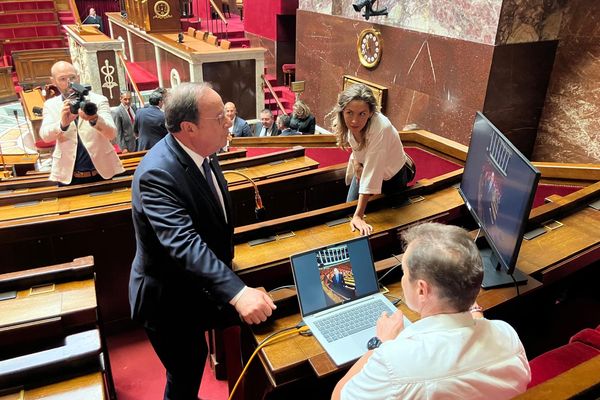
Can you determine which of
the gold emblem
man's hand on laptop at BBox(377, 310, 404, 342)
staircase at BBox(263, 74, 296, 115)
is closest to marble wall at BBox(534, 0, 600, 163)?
man's hand on laptop at BBox(377, 310, 404, 342)

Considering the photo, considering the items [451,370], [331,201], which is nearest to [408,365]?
[451,370]

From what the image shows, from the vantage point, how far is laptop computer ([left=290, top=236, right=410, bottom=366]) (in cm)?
154

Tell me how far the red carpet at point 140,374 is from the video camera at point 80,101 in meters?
1.40

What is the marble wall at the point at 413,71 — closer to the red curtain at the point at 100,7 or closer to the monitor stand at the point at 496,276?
the monitor stand at the point at 496,276

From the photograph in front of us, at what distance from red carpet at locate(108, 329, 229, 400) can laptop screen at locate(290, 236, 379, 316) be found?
98cm

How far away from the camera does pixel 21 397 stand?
1.45 metres

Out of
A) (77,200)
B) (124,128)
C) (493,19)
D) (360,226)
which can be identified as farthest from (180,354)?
(124,128)

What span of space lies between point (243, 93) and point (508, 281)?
6843mm

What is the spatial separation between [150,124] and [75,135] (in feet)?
6.38

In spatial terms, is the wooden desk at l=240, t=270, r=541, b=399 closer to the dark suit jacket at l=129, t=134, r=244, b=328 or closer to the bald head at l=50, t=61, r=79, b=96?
the dark suit jacket at l=129, t=134, r=244, b=328

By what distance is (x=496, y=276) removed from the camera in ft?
6.07

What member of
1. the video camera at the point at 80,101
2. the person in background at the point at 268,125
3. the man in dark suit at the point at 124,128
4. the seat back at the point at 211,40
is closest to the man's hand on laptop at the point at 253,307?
the video camera at the point at 80,101

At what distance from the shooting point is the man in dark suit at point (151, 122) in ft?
16.4

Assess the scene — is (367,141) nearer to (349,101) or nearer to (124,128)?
(349,101)
